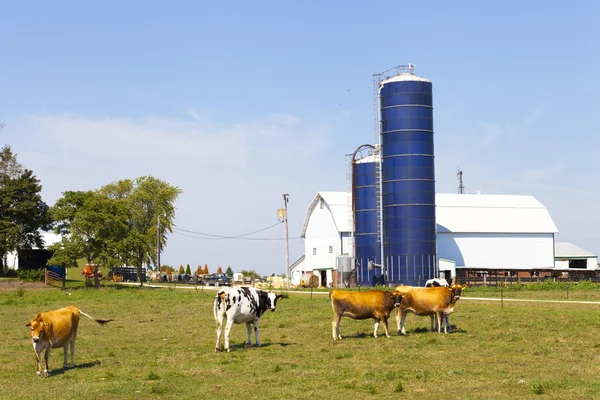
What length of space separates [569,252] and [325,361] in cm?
9905

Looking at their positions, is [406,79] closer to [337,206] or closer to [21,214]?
[337,206]

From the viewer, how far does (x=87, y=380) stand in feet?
62.0

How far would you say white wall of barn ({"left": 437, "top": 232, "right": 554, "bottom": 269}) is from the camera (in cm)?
9088

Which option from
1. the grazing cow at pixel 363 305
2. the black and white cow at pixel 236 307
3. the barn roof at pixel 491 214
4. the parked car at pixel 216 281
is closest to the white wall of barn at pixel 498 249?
the barn roof at pixel 491 214

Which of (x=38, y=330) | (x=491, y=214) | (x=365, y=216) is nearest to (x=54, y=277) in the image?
(x=365, y=216)

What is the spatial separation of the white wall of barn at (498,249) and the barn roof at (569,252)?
14644mm

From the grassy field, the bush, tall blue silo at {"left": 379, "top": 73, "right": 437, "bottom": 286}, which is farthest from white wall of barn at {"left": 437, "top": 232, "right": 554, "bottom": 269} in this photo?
the grassy field

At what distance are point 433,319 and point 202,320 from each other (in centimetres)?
1207

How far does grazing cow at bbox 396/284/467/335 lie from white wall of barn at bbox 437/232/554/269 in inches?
2448

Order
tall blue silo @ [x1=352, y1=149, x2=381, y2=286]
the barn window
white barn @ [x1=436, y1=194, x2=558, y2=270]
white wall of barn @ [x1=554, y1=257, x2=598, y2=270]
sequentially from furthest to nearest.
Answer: the barn window, white wall of barn @ [x1=554, y1=257, x2=598, y2=270], white barn @ [x1=436, y1=194, x2=558, y2=270], tall blue silo @ [x1=352, y1=149, x2=381, y2=286]

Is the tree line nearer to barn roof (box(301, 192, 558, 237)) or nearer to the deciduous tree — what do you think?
the deciduous tree

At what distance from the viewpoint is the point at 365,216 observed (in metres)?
83.9

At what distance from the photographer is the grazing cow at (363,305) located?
88.4ft

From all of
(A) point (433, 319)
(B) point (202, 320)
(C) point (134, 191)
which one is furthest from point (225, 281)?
(A) point (433, 319)
